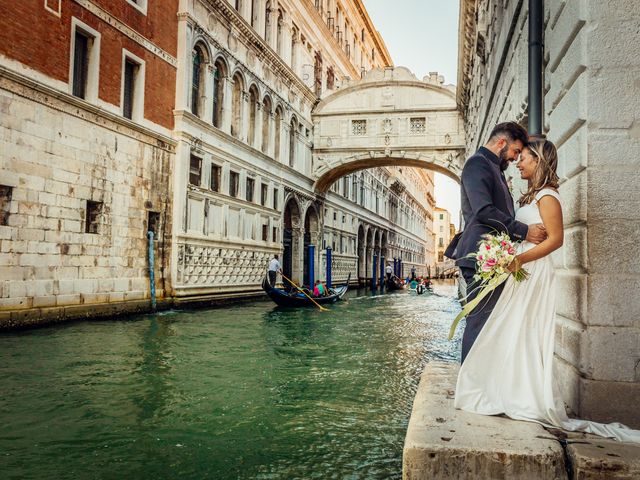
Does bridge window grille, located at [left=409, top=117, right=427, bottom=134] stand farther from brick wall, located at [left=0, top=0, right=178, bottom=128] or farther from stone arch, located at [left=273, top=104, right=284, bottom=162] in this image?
brick wall, located at [left=0, top=0, right=178, bottom=128]

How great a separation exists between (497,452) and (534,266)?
96 centimetres

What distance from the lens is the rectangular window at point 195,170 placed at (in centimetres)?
1477

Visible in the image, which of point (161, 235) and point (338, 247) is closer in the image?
point (161, 235)

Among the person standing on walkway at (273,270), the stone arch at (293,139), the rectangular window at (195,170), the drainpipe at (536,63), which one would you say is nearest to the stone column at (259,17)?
the stone arch at (293,139)

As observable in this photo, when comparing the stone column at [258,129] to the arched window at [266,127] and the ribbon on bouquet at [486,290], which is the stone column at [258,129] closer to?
the arched window at [266,127]

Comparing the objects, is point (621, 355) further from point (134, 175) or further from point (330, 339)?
point (134, 175)

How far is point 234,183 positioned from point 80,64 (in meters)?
6.57

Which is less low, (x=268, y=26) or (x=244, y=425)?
(x=268, y=26)

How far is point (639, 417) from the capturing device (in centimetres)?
283

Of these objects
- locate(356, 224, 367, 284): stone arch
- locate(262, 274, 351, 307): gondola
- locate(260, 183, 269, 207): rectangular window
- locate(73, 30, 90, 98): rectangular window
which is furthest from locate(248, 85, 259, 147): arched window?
locate(356, 224, 367, 284): stone arch

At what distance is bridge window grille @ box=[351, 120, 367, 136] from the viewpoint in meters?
22.4

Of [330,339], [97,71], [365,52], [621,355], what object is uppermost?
[365,52]

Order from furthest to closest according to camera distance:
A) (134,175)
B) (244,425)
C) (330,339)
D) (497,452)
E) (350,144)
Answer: (350,144)
(134,175)
(330,339)
(244,425)
(497,452)

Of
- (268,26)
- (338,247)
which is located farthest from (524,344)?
(338,247)
